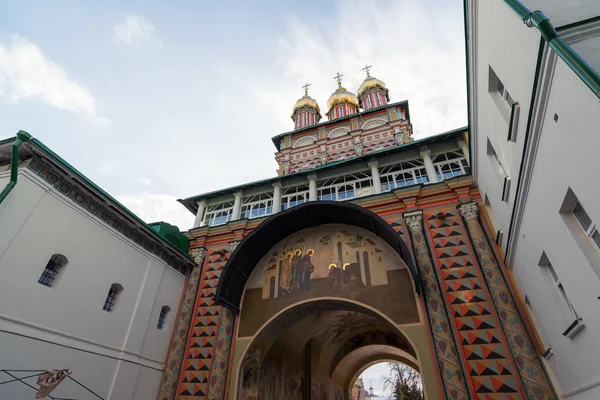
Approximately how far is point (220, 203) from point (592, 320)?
51.9 ft

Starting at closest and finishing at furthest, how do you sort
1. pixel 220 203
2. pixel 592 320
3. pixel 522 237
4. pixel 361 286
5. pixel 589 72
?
pixel 589 72 < pixel 592 320 < pixel 522 237 < pixel 361 286 < pixel 220 203

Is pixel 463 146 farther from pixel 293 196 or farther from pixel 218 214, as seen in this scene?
pixel 218 214

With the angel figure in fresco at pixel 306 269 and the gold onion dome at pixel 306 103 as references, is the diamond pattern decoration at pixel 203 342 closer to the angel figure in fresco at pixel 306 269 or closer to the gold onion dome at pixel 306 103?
the angel figure in fresco at pixel 306 269

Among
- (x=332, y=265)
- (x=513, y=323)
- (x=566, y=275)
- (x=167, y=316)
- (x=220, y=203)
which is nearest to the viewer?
(x=566, y=275)

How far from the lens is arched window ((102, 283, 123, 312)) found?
11.8 metres

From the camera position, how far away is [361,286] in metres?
12.3

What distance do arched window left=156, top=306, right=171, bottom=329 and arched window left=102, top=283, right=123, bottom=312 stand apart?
239 cm

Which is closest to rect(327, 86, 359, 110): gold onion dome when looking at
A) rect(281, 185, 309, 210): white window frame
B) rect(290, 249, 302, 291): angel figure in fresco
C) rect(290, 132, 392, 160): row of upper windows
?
rect(290, 132, 392, 160): row of upper windows

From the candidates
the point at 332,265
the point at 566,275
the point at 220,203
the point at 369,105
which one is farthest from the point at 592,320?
the point at 369,105

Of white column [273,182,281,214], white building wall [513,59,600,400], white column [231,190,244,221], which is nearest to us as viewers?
white building wall [513,59,600,400]

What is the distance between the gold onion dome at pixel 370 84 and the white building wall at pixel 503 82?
20152mm

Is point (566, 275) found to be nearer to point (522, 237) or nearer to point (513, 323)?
point (522, 237)

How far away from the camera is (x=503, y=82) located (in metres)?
6.91

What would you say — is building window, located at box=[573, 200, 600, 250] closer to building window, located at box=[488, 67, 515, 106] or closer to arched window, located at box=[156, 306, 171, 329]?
building window, located at box=[488, 67, 515, 106]
